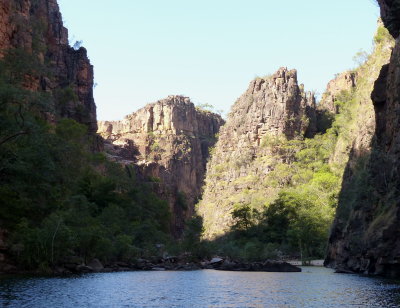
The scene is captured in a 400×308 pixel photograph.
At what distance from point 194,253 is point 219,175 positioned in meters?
66.2

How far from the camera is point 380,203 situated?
4250 cm

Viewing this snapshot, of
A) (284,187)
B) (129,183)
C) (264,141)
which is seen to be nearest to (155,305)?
(129,183)

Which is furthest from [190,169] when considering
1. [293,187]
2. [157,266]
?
[157,266]

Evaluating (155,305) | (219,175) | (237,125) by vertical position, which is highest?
(237,125)

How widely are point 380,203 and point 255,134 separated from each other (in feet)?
271

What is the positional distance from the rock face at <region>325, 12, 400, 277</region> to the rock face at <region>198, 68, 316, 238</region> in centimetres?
5880

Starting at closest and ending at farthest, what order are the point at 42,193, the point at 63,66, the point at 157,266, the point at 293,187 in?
1. the point at 42,193
2. the point at 157,266
3. the point at 63,66
4. the point at 293,187

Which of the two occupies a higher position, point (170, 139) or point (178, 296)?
point (170, 139)

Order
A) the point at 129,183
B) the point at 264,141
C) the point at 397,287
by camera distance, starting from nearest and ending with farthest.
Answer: the point at 397,287 < the point at 129,183 < the point at 264,141

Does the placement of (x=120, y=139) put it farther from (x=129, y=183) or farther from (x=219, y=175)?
(x=129, y=183)

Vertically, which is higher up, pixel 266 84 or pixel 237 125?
pixel 266 84

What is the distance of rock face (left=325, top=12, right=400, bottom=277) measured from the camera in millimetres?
34062

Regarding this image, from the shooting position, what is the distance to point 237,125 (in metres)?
132

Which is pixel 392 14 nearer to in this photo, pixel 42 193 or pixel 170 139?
pixel 42 193
